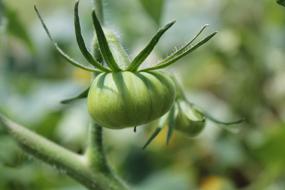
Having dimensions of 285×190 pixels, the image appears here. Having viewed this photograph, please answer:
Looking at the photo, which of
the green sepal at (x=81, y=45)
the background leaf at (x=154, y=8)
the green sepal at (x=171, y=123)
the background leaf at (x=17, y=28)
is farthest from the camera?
the background leaf at (x=17, y=28)

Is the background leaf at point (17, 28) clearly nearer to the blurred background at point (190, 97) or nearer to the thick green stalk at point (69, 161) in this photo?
the blurred background at point (190, 97)

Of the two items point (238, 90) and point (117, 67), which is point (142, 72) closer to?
point (117, 67)

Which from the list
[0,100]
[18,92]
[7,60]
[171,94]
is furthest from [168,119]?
[7,60]

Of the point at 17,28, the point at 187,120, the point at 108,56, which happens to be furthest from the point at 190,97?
the point at 108,56

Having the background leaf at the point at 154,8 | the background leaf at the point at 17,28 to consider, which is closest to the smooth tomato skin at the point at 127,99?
the background leaf at the point at 154,8

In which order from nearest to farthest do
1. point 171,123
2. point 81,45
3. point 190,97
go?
point 81,45
point 171,123
point 190,97

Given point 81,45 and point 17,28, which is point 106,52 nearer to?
point 81,45

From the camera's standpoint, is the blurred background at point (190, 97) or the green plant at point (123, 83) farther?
the blurred background at point (190, 97)
